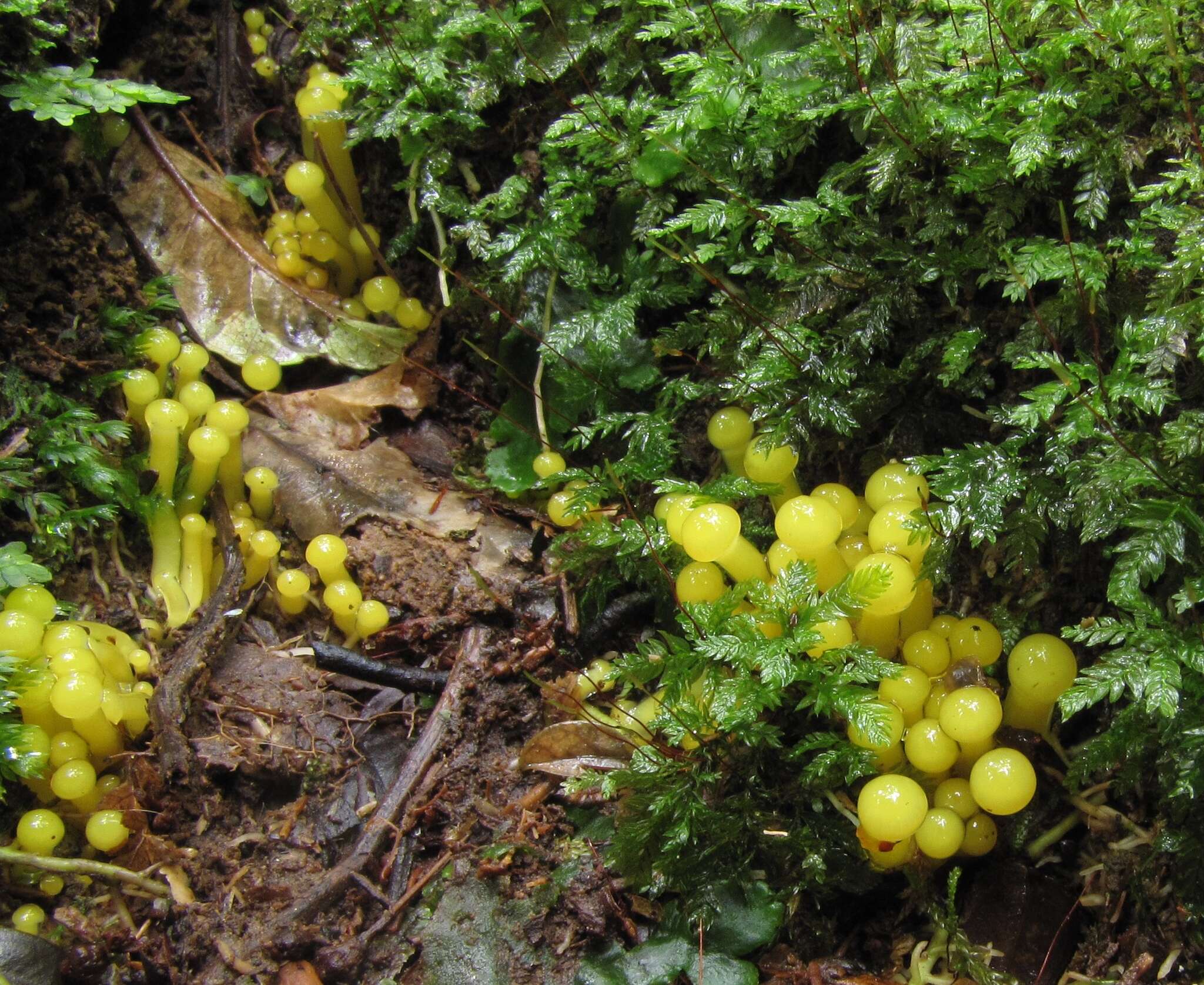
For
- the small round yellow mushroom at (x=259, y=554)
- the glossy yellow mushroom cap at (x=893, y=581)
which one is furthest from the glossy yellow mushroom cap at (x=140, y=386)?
the glossy yellow mushroom cap at (x=893, y=581)

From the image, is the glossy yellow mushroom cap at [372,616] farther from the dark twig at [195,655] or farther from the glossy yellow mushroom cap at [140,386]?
the glossy yellow mushroom cap at [140,386]

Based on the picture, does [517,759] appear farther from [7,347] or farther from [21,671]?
[7,347]

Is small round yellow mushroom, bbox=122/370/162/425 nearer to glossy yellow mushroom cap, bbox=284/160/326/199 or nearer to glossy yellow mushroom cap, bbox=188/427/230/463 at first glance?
glossy yellow mushroom cap, bbox=188/427/230/463

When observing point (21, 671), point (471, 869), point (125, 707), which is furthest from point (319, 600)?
point (471, 869)

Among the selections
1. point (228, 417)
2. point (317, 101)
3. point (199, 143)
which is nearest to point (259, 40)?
point (199, 143)

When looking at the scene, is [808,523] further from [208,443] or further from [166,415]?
[166,415]

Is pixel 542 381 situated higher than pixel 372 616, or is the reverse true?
pixel 542 381

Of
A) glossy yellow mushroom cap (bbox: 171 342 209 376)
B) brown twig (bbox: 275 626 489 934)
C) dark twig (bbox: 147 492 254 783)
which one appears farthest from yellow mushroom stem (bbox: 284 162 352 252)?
brown twig (bbox: 275 626 489 934)
